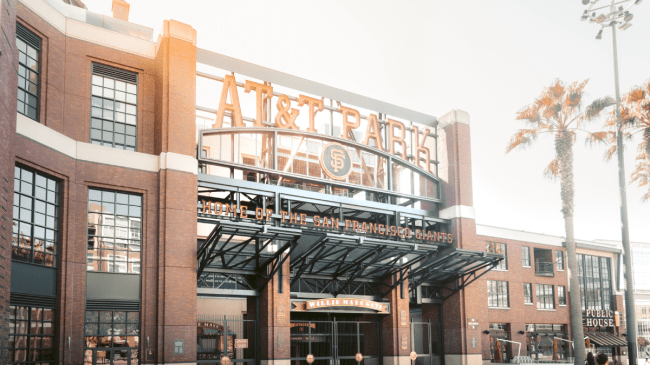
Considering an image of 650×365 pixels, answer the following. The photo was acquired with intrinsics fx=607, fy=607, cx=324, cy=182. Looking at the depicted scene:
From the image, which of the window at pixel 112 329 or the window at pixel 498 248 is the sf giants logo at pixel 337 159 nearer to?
the window at pixel 112 329

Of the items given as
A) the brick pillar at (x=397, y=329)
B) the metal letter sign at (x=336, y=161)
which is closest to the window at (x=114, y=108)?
the metal letter sign at (x=336, y=161)

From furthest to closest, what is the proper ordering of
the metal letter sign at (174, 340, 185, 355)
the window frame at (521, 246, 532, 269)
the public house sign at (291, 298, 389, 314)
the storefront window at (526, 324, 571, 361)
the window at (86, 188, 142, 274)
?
the window frame at (521, 246, 532, 269), the storefront window at (526, 324, 571, 361), the public house sign at (291, 298, 389, 314), the window at (86, 188, 142, 274), the metal letter sign at (174, 340, 185, 355)

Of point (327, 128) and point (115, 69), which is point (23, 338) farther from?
point (327, 128)

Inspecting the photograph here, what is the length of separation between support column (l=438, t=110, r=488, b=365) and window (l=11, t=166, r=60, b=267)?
73.3 feet

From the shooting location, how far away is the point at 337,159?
109 feet

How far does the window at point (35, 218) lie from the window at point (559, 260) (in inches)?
1606

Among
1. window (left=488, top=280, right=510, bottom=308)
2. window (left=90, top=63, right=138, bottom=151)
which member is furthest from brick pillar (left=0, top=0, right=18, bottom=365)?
window (left=488, top=280, right=510, bottom=308)

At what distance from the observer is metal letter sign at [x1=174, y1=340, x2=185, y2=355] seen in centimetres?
2478

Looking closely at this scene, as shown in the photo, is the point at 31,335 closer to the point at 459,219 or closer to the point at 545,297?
the point at 459,219

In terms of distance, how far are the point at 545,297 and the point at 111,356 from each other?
36.6m

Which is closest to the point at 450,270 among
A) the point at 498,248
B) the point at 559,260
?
the point at 498,248

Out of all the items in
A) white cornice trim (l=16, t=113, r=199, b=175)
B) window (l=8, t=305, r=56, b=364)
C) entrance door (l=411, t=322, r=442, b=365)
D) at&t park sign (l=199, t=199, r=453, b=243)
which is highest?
white cornice trim (l=16, t=113, r=199, b=175)

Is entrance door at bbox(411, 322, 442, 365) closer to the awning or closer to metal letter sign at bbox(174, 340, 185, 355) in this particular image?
metal letter sign at bbox(174, 340, 185, 355)

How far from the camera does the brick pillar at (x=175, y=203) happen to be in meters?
25.0
